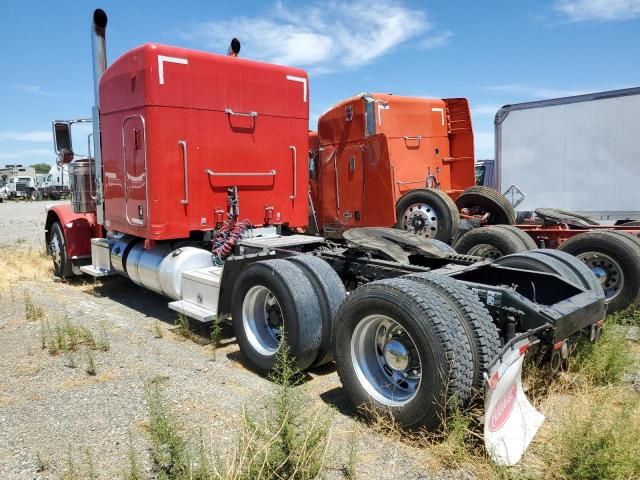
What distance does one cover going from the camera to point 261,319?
5062mm

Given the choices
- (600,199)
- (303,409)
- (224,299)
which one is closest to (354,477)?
(303,409)

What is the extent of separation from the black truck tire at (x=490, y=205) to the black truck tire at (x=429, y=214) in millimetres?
773

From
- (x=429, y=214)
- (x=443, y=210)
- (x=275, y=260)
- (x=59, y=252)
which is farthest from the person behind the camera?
(x=59, y=252)

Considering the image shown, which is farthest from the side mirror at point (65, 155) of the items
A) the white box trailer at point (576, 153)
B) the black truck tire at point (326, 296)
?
the white box trailer at point (576, 153)

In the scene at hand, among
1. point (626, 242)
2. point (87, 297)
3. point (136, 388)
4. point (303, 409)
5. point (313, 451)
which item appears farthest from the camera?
point (87, 297)

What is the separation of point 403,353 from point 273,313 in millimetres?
1610

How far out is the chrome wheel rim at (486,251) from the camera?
7.05 metres

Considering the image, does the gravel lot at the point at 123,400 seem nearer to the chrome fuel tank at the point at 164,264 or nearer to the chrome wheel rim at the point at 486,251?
the chrome fuel tank at the point at 164,264

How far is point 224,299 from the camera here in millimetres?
5500

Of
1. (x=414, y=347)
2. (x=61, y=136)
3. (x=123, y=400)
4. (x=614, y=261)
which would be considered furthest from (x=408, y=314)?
(x=61, y=136)

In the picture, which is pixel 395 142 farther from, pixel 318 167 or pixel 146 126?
pixel 146 126

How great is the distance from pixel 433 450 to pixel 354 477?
53 cm

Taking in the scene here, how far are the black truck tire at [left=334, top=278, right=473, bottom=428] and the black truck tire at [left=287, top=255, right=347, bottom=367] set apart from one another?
1.79ft

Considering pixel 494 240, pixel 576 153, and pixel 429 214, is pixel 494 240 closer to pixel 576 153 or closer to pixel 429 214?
pixel 429 214
